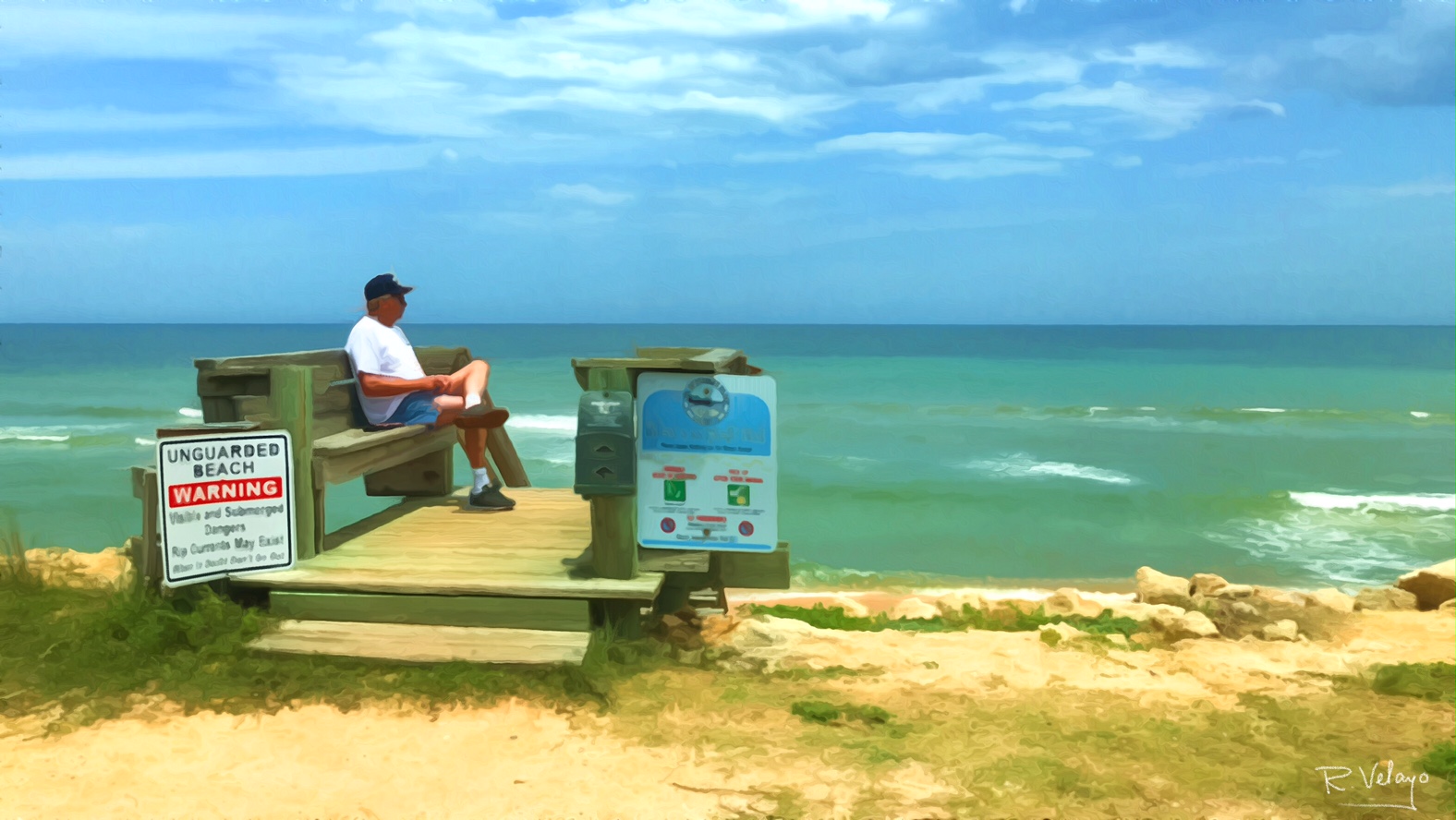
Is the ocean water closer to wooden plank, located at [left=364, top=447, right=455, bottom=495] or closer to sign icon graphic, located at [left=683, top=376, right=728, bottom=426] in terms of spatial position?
wooden plank, located at [left=364, top=447, right=455, bottom=495]

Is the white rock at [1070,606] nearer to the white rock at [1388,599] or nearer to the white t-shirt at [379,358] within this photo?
the white rock at [1388,599]

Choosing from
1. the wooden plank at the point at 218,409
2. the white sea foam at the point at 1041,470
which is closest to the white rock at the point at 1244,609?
the wooden plank at the point at 218,409

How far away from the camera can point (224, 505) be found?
5.29 m

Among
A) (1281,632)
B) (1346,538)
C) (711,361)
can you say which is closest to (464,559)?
(711,361)

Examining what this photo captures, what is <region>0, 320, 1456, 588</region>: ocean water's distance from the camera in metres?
12.8

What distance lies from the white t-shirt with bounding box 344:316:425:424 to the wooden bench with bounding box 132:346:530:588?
121mm

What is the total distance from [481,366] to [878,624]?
3.24 metres

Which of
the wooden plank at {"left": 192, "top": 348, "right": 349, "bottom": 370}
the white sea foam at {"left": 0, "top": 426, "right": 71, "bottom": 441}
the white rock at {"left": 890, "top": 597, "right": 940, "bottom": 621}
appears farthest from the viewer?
the white sea foam at {"left": 0, "top": 426, "right": 71, "bottom": 441}

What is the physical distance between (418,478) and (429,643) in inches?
119

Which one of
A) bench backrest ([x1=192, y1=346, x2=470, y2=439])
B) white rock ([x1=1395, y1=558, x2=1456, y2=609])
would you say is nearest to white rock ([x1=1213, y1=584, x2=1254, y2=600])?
white rock ([x1=1395, y1=558, x2=1456, y2=609])

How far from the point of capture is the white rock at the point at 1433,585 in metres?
9.23

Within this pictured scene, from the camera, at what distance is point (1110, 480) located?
17828 millimetres

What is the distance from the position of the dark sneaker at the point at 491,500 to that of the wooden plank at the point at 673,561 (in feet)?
6.43

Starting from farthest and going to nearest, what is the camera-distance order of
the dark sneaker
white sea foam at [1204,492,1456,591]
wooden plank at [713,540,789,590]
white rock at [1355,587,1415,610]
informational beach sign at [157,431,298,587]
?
white sea foam at [1204,492,1456,591]
white rock at [1355,587,1415,610]
the dark sneaker
wooden plank at [713,540,789,590]
informational beach sign at [157,431,298,587]
